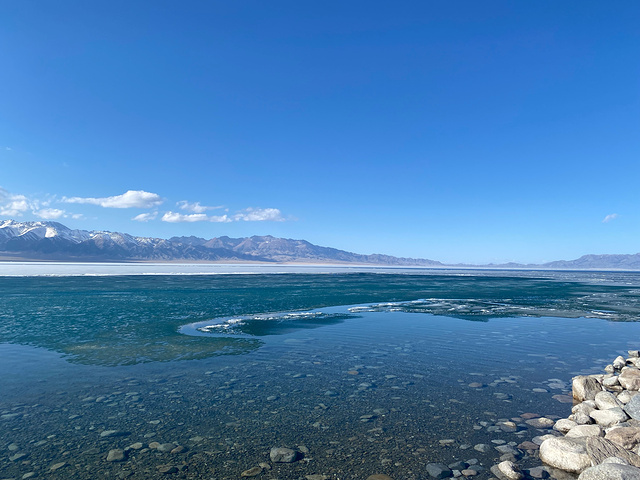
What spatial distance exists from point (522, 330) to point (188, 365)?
1712 cm

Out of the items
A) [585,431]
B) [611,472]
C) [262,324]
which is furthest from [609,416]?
[262,324]

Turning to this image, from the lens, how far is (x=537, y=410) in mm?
9680

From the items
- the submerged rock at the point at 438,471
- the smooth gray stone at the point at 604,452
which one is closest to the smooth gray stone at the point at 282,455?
the submerged rock at the point at 438,471

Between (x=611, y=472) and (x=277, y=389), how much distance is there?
25.5 ft

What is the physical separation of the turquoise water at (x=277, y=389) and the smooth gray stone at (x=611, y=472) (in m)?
1.14

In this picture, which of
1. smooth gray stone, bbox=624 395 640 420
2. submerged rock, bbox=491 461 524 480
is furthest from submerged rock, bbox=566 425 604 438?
submerged rock, bbox=491 461 524 480

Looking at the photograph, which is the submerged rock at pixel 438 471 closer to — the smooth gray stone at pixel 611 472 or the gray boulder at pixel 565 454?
the gray boulder at pixel 565 454

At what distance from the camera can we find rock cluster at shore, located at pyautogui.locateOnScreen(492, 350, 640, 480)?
6242mm

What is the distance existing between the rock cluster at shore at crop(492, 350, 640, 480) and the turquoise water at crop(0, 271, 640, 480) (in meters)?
0.53

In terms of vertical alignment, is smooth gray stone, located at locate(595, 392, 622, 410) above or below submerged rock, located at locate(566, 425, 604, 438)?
above

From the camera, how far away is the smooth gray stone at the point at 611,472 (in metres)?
5.79

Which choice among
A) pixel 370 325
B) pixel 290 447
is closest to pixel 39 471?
pixel 290 447

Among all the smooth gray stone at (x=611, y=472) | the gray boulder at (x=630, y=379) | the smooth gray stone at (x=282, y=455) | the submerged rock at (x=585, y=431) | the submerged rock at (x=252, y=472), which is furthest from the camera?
the gray boulder at (x=630, y=379)

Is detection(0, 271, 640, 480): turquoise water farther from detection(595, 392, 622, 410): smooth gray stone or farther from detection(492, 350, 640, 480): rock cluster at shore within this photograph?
detection(595, 392, 622, 410): smooth gray stone
